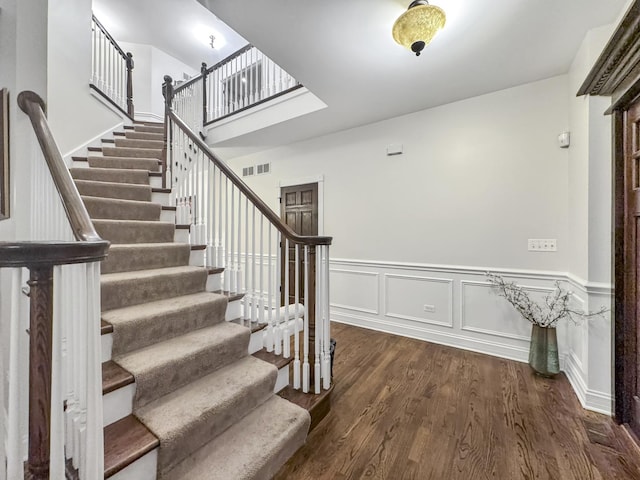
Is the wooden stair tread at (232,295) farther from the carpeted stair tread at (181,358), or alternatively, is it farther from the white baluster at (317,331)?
the white baluster at (317,331)

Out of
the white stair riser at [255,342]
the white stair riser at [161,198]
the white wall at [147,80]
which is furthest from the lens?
the white wall at [147,80]

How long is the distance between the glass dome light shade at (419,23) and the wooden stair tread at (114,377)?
98.0 inches

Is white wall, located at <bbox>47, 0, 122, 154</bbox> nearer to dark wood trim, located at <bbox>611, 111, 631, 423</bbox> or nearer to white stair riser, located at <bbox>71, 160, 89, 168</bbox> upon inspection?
white stair riser, located at <bbox>71, 160, 89, 168</bbox>

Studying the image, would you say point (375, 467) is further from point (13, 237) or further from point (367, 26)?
point (367, 26)

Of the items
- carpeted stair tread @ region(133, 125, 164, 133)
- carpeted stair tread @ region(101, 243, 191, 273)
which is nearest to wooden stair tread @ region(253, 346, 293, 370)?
carpeted stair tread @ region(101, 243, 191, 273)

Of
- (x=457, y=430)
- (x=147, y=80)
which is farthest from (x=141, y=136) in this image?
(x=457, y=430)

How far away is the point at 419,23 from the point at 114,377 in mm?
2550

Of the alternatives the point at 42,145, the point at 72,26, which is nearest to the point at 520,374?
the point at 42,145

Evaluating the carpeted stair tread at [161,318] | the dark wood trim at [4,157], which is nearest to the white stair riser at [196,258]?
the carpeted stair tread at [161,318]

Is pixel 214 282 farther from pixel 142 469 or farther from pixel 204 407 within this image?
pixel 142 469

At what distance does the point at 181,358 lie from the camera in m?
1.51

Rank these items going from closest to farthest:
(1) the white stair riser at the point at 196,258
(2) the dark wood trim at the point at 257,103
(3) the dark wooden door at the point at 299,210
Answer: (1) the white stair riser at the point at 196,258
(2) the dark wood trim at the point at 257,103
(3) the dark wooden door at the point at 299,210

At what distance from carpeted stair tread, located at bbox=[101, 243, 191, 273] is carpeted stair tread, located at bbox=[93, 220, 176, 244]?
16 centimetres

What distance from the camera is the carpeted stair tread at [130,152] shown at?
338 centimetres
